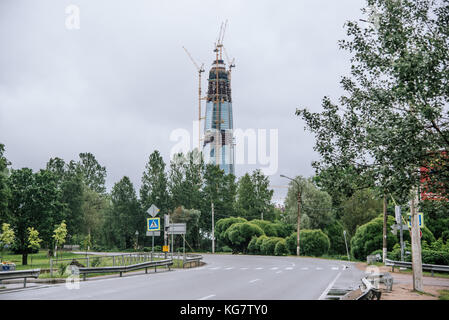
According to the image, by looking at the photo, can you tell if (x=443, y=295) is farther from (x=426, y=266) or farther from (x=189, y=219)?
(x=189, y=219)

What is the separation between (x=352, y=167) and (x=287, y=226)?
5525 centimetres

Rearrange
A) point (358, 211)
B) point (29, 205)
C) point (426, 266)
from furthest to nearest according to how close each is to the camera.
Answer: point (358, 211)
point (29, 205)
point (426, 266)

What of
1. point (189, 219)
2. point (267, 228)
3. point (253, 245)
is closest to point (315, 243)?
point (253, 245)

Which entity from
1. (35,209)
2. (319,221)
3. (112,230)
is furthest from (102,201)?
(319,221)

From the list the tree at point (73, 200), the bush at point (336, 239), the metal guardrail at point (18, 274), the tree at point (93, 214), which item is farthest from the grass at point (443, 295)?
the tree at point (93, 214)

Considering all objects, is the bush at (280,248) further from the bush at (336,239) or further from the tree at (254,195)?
the tree at (254,195)

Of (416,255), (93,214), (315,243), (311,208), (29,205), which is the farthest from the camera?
(93,214)

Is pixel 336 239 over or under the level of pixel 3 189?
under

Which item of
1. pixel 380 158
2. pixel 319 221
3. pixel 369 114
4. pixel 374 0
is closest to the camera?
pixel 380 158

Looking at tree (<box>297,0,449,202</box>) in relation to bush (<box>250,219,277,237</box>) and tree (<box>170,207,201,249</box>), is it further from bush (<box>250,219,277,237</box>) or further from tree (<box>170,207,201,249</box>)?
tree (<box>170,207,201,249</box>)

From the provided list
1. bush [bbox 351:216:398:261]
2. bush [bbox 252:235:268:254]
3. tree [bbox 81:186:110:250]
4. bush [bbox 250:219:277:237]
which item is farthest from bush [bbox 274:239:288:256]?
tree [bbox 81:186:110:250]

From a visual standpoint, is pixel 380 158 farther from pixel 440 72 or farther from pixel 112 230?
pixel 112 230
